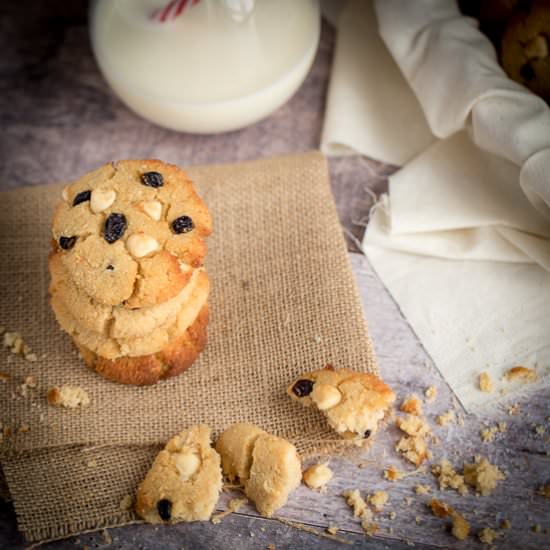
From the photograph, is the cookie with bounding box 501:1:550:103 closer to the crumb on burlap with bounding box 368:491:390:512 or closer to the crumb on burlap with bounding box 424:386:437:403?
the crumb on burlap with bounding box 424:386:437:403

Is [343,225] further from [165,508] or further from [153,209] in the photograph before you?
[165,508]

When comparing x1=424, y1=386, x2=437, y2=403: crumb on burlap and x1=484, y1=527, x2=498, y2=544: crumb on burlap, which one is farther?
A: x1=424, y1=386, x2=437, y2=403: crumb on burlap

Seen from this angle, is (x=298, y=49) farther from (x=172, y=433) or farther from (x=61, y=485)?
(x=61, y=485)

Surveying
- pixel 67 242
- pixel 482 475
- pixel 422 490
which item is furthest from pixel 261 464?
pixel 67 242

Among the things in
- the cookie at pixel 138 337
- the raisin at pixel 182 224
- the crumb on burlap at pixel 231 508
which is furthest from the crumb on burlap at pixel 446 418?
the raisin at pixel 182 224

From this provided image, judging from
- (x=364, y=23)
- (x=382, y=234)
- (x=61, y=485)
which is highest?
(x=364, y=23)

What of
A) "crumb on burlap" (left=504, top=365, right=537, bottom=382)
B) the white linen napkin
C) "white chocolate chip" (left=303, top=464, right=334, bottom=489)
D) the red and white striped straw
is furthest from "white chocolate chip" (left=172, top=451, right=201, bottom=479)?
the red and white striped straw

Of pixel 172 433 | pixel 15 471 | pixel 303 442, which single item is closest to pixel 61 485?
pixel 15 471

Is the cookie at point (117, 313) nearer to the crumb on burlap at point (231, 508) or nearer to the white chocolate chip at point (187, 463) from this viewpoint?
the white chocolate chip at point (187, 463)
